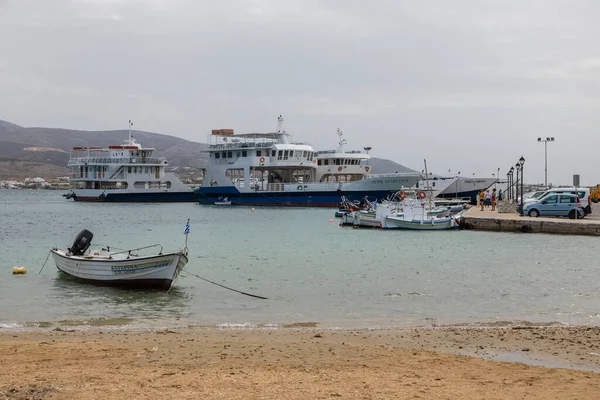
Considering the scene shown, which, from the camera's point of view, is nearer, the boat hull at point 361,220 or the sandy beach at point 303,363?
the sandy beach at point 303,363

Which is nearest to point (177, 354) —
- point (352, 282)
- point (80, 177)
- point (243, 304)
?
point (243, 304)

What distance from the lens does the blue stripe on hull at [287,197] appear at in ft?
221

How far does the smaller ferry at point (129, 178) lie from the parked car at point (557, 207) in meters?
58.0

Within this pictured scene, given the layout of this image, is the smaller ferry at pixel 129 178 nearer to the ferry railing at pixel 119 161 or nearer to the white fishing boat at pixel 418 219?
the ferry railing at pixel 119 161

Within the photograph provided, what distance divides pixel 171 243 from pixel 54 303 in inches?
726

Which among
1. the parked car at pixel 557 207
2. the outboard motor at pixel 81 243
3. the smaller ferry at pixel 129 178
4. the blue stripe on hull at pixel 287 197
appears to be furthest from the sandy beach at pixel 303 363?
the smaller ferry at pixel 129 178

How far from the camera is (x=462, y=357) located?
30.3ft

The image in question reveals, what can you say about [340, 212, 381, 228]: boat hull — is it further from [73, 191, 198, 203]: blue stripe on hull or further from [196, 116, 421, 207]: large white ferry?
[73, 191, 198, 203]: blue stripe on hull

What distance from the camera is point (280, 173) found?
252 ft

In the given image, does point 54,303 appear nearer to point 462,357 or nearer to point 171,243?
point 462,357

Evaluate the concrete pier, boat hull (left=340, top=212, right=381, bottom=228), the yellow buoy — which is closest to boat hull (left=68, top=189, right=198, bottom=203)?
boat hull (left=340, top=212, right=381, bottom=228)

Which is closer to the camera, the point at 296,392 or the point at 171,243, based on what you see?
the point at 296,392

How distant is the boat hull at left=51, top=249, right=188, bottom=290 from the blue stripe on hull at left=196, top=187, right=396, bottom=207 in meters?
49.6

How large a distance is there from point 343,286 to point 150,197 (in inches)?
2792
